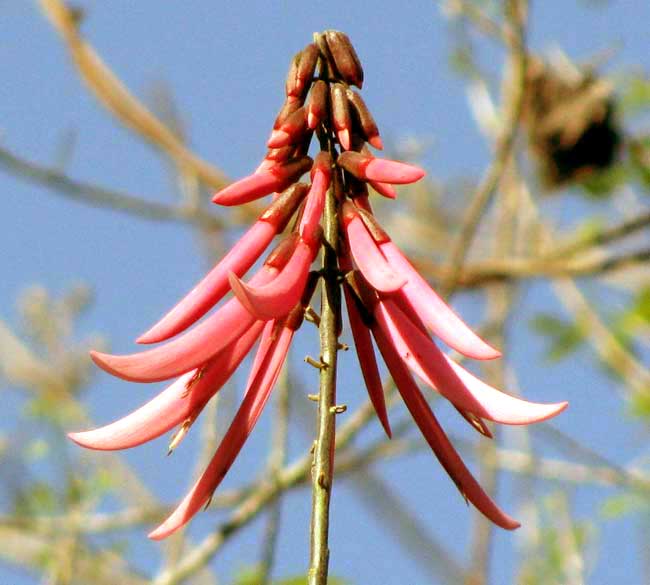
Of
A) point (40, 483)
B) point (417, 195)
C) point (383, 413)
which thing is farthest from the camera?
point (417, 195)

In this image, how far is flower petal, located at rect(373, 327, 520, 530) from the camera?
1244 mm

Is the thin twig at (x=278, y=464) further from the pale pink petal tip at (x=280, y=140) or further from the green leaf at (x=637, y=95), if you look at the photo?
the green leaf at (x=637, y=95)

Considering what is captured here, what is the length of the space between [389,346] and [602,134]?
481 centimetres

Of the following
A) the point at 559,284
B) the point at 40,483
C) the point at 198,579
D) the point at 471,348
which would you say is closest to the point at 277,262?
the point at 471,348

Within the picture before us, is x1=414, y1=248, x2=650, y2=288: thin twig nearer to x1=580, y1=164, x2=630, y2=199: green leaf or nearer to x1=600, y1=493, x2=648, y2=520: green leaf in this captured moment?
x1=600, y1=493, x2=648, y2=520: green leaf

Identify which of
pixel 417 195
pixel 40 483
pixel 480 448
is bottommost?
pixel 40 483

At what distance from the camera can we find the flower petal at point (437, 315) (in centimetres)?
126

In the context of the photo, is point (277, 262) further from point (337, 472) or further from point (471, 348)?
point (337, 472)

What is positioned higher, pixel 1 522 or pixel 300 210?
pixel 300 210

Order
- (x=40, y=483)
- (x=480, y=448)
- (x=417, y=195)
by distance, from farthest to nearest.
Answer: (x=417, y=195), (x=40, y=483), (x=480, y=448)

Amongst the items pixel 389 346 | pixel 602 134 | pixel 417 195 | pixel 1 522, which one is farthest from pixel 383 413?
pixel 417 195

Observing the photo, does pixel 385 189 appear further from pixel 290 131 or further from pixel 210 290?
pixel 210 290

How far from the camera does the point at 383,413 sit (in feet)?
4.50

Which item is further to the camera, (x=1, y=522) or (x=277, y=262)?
(x=1, y=522)
